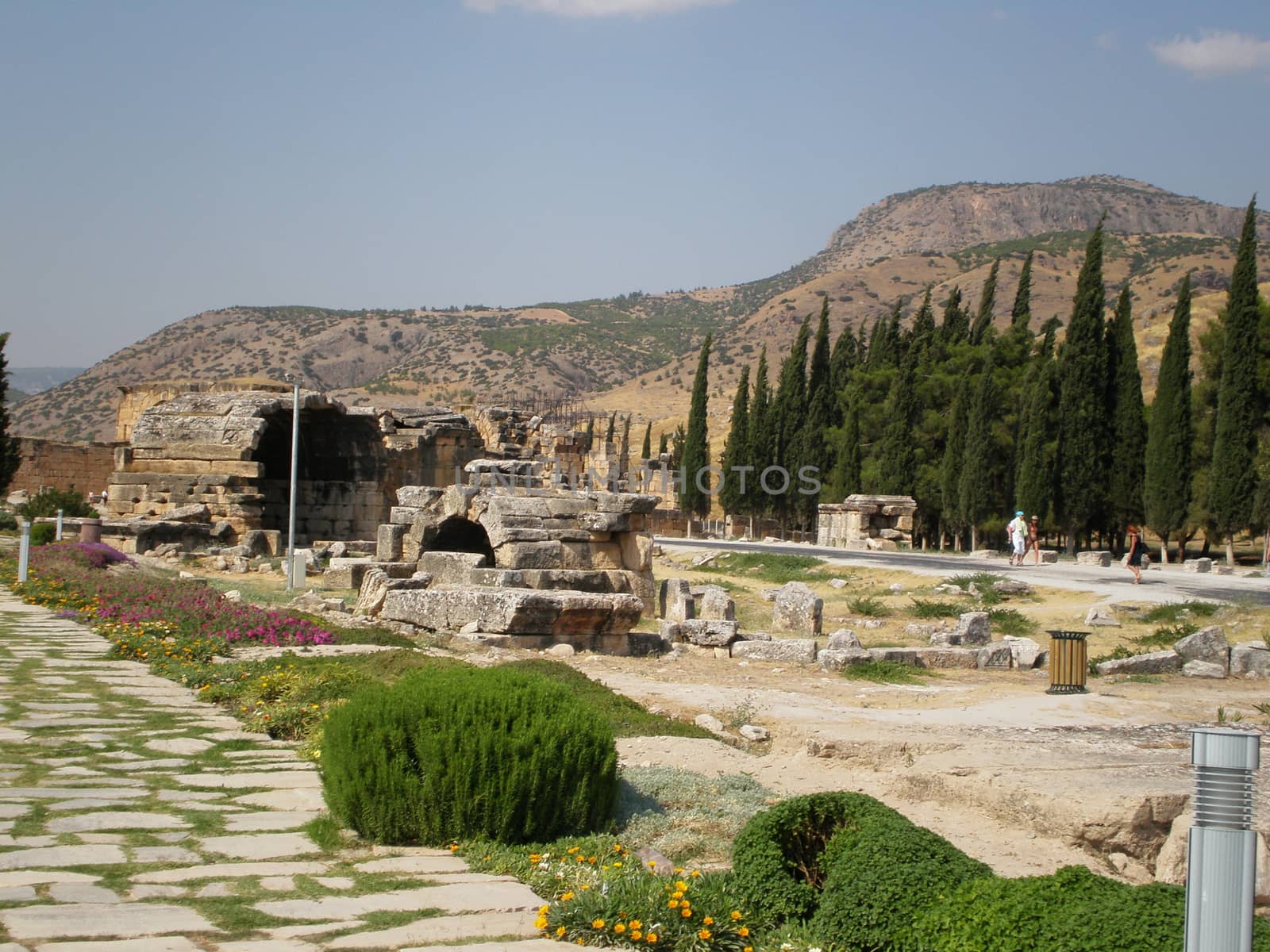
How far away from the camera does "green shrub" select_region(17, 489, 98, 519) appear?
2591 cm

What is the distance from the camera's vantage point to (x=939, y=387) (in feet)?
145

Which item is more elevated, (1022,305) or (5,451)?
(1022,305)

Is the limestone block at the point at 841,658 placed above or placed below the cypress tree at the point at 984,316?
below

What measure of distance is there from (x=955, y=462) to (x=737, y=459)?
517 inches

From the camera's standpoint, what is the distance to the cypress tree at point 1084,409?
118 feet

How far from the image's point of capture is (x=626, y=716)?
8.93 m

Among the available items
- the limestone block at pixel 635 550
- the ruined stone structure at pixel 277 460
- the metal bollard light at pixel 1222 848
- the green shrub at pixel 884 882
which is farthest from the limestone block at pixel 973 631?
the ruined stone structure at pixel 277 460

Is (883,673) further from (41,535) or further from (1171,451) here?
(1171,451)

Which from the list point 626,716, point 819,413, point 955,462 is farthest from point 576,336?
point 626,716

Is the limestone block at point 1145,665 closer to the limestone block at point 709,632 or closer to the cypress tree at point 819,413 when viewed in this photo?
the limestone block at point 709,632

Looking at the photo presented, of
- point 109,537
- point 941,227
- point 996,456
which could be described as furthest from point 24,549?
point 941,227

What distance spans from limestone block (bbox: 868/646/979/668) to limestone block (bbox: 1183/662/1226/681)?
236 cm

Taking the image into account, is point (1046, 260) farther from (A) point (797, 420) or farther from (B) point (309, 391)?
(B) point (309, 391)

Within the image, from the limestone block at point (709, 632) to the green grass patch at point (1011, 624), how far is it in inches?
187
